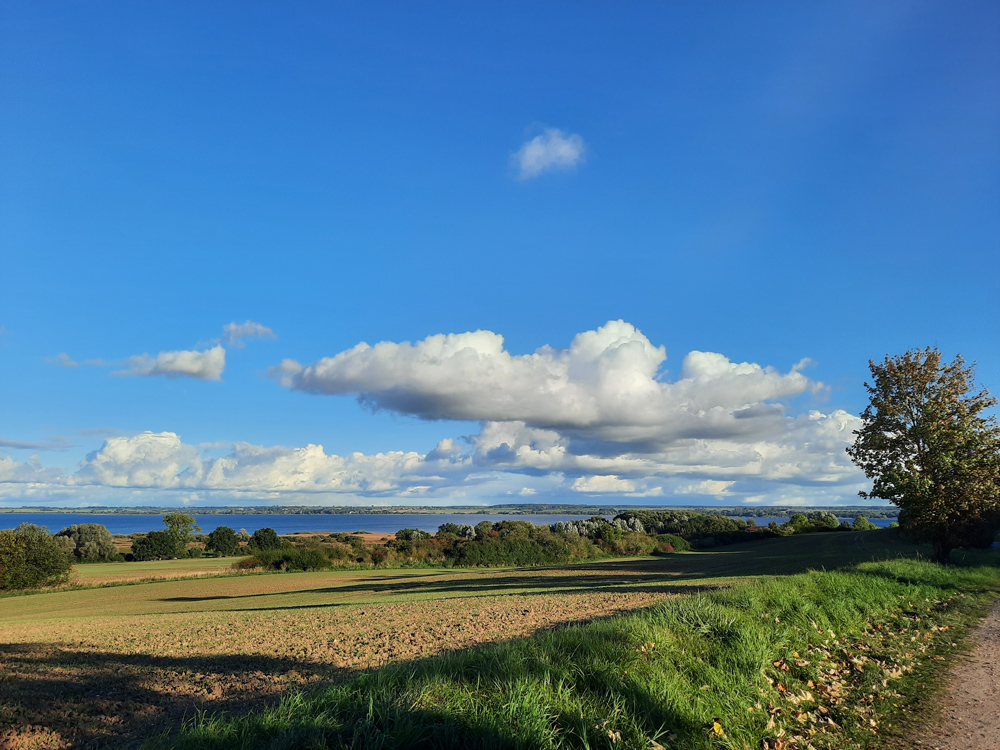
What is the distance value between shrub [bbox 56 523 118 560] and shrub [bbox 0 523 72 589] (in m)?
21.8

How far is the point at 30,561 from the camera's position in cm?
5006

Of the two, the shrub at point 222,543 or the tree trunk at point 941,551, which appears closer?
the tree trunk at point 941,551

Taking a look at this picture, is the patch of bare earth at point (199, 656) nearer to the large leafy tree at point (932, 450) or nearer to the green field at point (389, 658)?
the green field at point (389, 658)

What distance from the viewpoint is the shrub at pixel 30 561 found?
1945 inches

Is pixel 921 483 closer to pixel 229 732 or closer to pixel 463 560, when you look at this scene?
pixel 229 732

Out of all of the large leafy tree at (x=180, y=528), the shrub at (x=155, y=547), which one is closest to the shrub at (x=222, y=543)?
the large leafy tree at (x=180, y=528)

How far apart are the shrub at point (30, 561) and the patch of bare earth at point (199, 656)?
37.2 meters

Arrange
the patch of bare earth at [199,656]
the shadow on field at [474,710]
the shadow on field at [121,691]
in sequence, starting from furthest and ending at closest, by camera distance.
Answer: the patch of bare earth at [199,656] < the shadow on field at [121,691] < the shadow on field at [474,710]

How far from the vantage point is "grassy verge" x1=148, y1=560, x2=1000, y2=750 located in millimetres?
5180

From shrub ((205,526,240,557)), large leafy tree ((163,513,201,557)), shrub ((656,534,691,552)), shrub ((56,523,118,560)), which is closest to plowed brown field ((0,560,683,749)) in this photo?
shrub ((656,534,691,552))

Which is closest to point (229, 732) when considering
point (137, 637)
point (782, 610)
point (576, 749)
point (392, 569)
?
point (576, 749)

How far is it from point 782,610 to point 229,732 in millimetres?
10332

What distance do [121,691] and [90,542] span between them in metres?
79.8

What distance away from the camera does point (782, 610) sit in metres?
11.2
